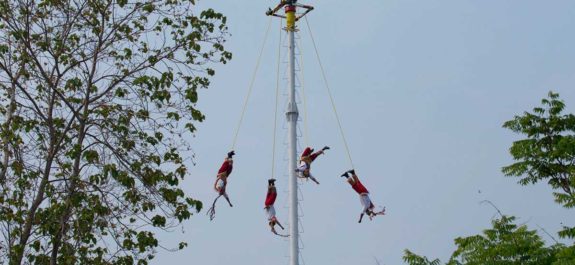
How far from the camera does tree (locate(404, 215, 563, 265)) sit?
13.9m

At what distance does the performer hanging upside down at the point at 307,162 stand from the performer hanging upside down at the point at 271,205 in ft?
1.87

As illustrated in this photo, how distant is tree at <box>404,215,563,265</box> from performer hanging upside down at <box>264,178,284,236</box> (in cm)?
273

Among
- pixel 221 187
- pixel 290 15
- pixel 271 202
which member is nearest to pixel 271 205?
pixel 271 202

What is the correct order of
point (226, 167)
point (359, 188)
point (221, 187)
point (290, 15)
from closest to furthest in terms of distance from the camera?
point (221, 187)
point (226, 167)
point (359, 188)
point (290, 15)

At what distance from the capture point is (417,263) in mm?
14445

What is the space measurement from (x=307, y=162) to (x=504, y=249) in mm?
4054

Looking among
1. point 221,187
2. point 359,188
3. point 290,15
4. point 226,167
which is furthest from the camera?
point 290,15

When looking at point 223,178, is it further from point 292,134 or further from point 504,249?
point 504,249

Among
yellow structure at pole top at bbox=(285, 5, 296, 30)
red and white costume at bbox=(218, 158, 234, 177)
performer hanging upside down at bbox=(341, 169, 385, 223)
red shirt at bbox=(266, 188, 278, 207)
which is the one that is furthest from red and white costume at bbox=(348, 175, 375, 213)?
yellow structure at pole top at bbox=(285, 5, 296, 30)

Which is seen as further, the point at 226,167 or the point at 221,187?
the point at 226,167

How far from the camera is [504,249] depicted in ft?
46.5

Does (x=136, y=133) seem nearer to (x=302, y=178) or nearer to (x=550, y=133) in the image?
(x=302, y=178)

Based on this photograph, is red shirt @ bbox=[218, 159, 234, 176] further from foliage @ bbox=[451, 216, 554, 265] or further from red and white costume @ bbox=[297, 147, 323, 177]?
foliage @ bbox=[451, 216, 554, 265]

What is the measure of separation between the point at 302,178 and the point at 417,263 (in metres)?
2.78
